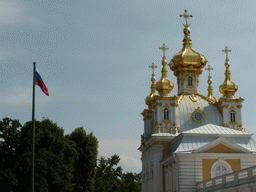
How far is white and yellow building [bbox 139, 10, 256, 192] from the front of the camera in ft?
131

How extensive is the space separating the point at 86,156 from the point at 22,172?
11816 millimetres

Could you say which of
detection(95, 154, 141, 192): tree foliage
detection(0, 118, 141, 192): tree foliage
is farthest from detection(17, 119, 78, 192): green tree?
detection(95, 154, 141, 192): tree foliage

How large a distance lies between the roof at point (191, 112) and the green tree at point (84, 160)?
9.96m

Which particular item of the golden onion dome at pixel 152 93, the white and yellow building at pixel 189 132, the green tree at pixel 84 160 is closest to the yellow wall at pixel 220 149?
the white and yellow building at pixel 189 132

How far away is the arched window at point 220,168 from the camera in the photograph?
131ft

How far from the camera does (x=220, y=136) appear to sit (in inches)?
1650

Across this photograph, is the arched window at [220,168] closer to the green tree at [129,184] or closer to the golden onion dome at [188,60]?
the golden onion dome at [188,60]

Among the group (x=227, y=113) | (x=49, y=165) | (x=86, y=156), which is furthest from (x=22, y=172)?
(x=227, y=113)

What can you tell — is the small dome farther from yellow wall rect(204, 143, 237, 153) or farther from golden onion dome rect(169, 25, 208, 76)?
yellow wall rect(204, 143, 237, 153)

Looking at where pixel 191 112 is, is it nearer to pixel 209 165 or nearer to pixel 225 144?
pixel 225 144

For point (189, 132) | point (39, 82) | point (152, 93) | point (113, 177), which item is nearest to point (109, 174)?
point (113, 177)

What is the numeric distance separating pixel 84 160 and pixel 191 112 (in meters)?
13.5

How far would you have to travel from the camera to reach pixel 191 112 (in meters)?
52.1

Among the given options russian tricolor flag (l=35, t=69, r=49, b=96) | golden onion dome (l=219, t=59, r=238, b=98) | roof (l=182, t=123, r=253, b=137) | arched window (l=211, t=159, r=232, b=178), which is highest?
golden onion dome (l=219, t=59, r=238, b=98)
